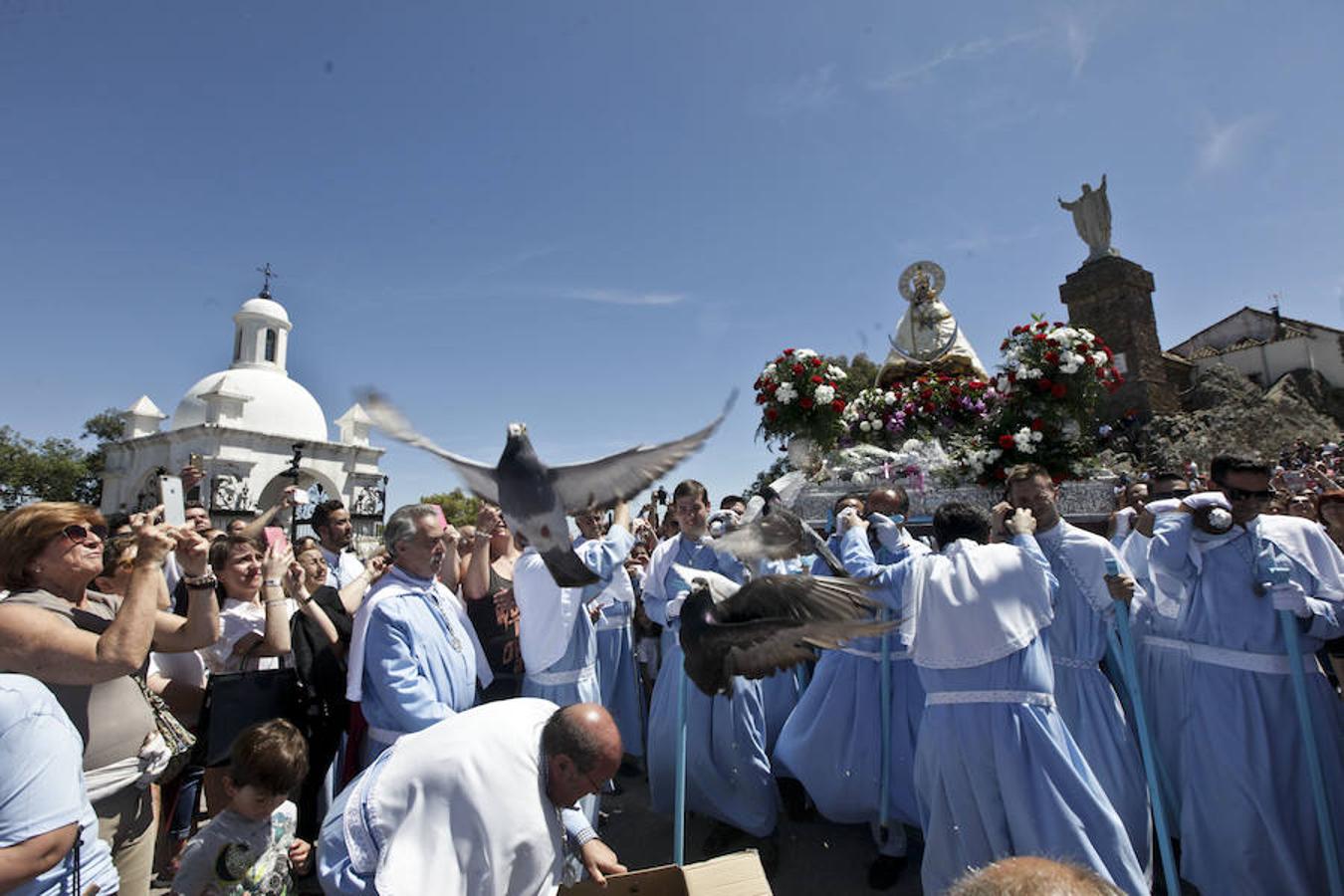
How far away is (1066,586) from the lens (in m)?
4.41

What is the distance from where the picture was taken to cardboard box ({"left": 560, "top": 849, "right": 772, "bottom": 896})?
2.74 meters

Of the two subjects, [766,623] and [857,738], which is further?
[857,738]

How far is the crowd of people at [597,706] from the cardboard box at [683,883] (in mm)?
93

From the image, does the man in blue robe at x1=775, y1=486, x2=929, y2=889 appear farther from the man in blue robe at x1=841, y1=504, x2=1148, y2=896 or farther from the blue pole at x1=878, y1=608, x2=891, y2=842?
the man in blue robe at x1=841, y1=504, x2=1148, y2=896

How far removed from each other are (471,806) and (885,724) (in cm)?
349

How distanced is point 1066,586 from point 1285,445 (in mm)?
20270

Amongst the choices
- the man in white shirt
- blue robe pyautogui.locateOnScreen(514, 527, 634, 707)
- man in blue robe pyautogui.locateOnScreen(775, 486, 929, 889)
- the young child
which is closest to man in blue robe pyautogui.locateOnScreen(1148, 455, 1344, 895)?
man in blue robe pyautogui.locateOnScreen(775, 486, 929, 889)

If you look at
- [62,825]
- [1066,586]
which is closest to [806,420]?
[1066,586]

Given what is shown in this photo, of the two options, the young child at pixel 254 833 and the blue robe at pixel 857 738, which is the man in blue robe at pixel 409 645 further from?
the blue robe at pixel 857 738

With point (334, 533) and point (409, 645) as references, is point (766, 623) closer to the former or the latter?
point (409, 645)

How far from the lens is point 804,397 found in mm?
8711

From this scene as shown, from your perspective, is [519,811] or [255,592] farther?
[255,592]

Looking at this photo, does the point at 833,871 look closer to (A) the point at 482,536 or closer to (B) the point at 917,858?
(B) the point at 917,858

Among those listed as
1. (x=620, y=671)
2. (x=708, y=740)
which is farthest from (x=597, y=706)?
(x=620, y=671)
